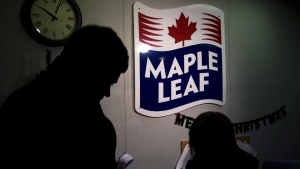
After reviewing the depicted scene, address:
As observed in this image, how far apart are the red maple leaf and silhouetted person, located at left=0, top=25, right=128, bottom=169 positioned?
Result: 4.35 feet

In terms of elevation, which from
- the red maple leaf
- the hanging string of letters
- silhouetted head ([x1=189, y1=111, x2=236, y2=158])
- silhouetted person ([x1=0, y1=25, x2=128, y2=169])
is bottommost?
the hanging string of letters

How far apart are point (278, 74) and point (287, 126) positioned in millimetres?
674

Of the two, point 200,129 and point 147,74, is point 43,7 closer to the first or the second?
point 147,74

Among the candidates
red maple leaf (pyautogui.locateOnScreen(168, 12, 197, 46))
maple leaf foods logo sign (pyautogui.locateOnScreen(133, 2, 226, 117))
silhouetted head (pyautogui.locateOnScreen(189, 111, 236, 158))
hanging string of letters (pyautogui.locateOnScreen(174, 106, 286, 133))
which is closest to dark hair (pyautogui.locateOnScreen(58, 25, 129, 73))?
silhouetted head (pyautogui.locateOnScreen(189, 111, 236, 158))

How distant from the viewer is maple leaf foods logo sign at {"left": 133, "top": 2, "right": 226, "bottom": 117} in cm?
231

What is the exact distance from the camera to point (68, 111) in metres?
1.05

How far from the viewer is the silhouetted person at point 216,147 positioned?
1.46 metres

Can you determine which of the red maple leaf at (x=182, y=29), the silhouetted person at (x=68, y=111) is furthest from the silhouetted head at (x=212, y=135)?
the red maple leaf at (x=182, y=29)

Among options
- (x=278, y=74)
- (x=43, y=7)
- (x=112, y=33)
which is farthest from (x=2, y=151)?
(x=278, y=74)

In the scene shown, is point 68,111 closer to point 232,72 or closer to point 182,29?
point 182,29

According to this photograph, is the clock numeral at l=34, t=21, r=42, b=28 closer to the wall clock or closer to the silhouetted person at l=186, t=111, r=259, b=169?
the wall clock

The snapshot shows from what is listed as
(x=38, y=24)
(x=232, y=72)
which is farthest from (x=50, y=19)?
(x=232, y=72)

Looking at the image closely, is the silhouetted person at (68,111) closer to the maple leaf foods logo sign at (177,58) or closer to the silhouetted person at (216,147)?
the silhouetted person at (216,147)

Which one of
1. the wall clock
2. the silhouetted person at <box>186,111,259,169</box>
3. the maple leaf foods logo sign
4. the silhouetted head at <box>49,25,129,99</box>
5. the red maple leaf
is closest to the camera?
the silhouetted head at <box>49,25,129,99</box>
